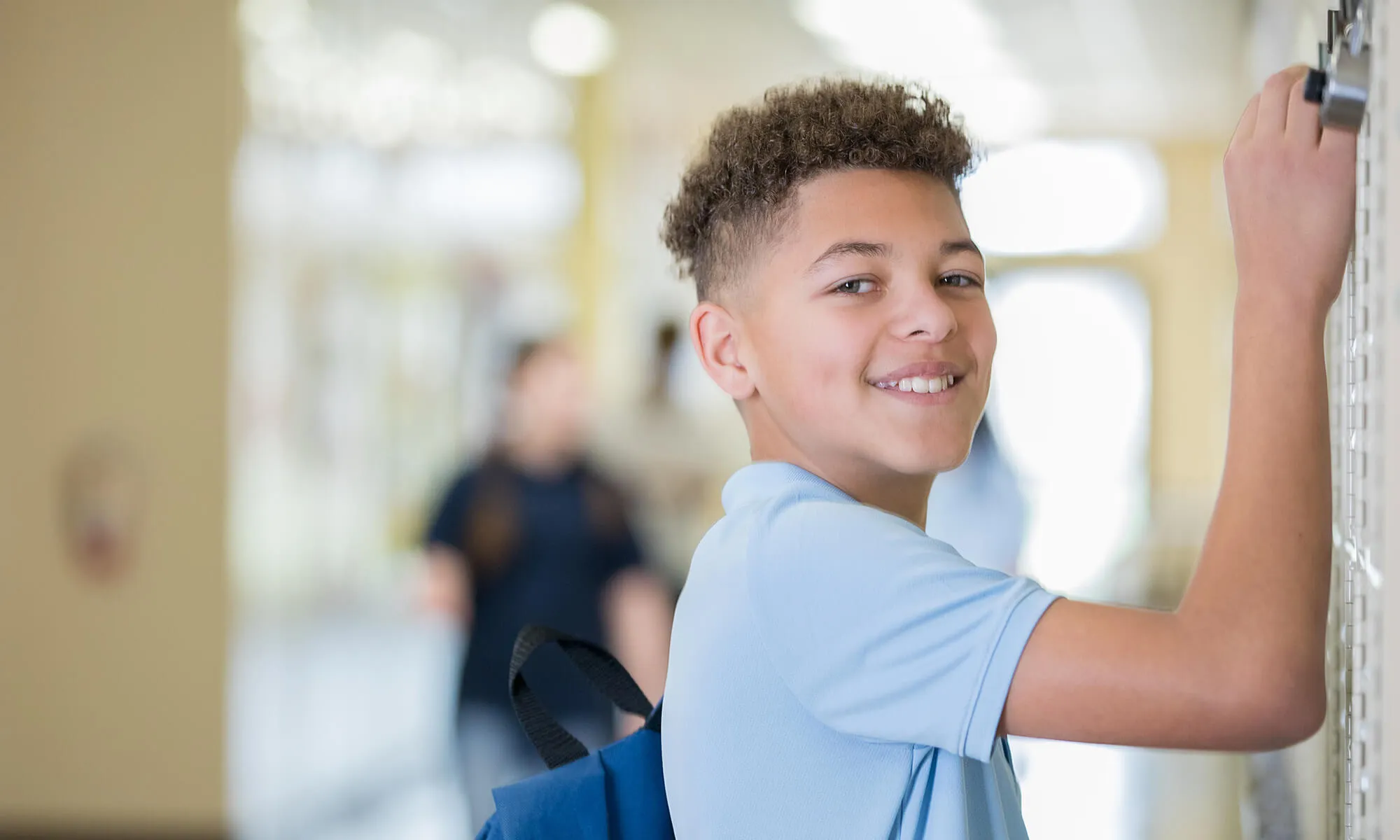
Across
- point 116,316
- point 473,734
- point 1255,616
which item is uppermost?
point 116,316

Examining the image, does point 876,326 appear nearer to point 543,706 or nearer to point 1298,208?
point 1298,208

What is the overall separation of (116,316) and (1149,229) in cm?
796

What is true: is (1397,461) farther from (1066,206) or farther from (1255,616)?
(1066,206)

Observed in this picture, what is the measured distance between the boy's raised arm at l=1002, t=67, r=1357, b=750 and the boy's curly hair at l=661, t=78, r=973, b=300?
0.93 ft

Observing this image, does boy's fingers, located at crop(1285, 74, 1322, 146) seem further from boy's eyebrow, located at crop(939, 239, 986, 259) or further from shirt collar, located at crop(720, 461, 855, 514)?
shirt collar, located at crop(720, 461, 855, 514)

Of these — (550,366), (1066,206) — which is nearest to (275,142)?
(550,366)

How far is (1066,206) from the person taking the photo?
9734 mm

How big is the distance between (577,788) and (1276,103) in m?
0.67

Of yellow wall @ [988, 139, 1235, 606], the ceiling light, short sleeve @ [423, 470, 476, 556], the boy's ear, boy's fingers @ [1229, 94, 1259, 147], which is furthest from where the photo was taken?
yellow wall @ [988, 139, 1235, 606]

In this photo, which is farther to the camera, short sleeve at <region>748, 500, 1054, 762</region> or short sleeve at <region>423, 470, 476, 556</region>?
short sleeve at <region>423, 470, 476, 556</region>

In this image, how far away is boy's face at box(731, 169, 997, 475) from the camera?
0.90m

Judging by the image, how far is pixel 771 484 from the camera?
926 millimetres

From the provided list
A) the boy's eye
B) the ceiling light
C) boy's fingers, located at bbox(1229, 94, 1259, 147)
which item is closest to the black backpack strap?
the boy's eye

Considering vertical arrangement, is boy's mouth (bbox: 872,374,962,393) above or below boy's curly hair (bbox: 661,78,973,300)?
below
